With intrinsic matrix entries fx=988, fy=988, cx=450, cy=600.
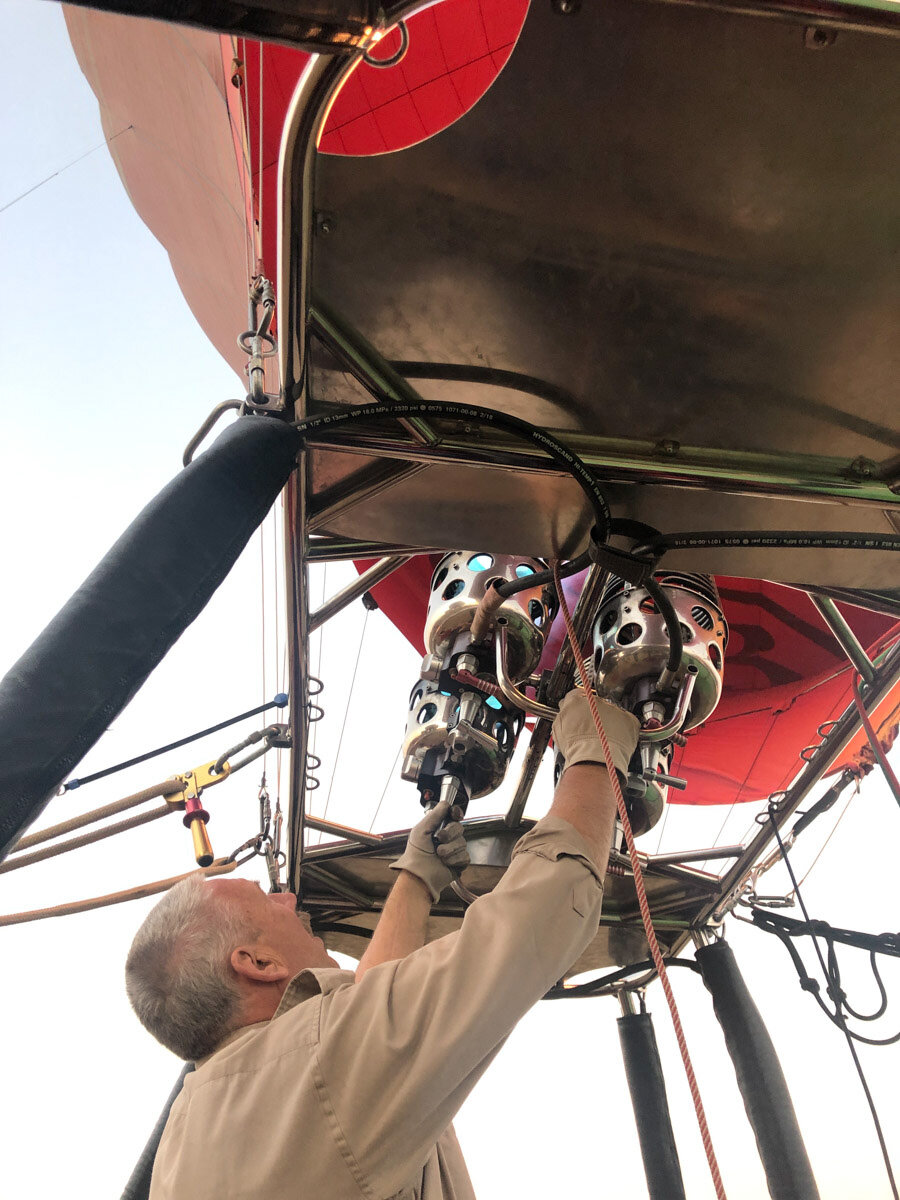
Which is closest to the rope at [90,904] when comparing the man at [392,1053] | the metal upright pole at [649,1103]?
the man at [392,1053]

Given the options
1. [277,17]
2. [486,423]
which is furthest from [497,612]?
[277,17]

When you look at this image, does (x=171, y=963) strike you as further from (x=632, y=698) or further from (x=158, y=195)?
(x=158, y=195)

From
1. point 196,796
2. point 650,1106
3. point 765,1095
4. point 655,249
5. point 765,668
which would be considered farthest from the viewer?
point 765,668

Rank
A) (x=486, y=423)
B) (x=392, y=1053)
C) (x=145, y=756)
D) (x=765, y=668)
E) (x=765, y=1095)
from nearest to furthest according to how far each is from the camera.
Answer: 1. (x=392, y=1053)
2. (x=486, y=423)
3. (x=145, y=756)
4. (x=765, y=1095)
5. (x=765, y=668)

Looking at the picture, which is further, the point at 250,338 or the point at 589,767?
the point at 250,338

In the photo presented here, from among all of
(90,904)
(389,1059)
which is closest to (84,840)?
(90,904)

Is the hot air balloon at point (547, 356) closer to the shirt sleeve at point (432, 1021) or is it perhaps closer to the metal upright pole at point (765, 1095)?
the metal upright pole at point (765, 1095)

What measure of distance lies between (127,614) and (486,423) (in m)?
0.60

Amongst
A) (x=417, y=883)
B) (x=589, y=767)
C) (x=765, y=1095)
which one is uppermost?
(x=417, y=883)

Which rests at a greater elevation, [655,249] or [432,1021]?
[655,249]

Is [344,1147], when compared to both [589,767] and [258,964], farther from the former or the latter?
[589,767]

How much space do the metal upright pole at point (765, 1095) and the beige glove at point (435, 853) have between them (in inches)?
45.5

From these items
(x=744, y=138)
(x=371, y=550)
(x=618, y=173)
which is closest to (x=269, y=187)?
(x=371, y=550)

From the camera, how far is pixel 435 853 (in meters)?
1.58
